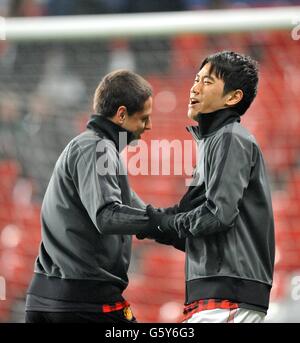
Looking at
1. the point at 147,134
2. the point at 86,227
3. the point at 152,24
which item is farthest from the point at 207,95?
the point at 147,134

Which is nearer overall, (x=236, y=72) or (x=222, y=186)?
(x=222, y=186)

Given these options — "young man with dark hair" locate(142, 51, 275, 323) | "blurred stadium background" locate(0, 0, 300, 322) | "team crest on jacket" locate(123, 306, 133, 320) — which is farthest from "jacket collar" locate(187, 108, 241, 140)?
"blurred stadium background" locate(0, 0, 300, 322)

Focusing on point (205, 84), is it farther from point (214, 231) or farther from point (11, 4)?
point (11, 4)

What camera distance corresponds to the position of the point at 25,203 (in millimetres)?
2914

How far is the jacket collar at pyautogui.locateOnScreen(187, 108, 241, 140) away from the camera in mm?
1529

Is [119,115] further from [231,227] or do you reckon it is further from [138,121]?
[231,227]

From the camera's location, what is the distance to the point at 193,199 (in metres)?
1.54

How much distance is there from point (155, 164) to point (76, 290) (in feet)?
4.25

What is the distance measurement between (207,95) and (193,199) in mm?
197

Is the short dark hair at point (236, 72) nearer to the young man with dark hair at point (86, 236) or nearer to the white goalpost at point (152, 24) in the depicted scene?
the young man with dark hair at point (86, 236)

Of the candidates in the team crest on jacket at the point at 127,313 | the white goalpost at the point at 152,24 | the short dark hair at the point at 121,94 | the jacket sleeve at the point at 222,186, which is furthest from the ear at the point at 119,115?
the white goalpost at the point at 152,24
